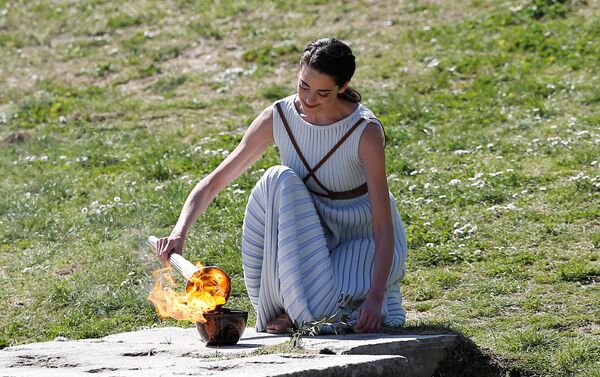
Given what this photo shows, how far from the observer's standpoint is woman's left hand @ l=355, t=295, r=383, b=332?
191 inches

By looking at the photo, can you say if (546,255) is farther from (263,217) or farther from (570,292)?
(263,217)

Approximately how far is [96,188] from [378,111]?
9.12 feet

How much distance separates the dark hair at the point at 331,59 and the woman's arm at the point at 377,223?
0.28 metres

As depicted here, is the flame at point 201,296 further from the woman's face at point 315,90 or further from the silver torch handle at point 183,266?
the woman's face at point 315,90

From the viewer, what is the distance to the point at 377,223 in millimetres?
5016

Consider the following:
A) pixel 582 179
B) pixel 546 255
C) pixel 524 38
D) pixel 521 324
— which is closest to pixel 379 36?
pixel 524 38

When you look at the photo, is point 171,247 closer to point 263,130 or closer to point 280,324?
point 280,324

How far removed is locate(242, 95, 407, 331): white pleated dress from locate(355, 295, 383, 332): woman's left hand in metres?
0.10

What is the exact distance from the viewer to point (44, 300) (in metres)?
6.79

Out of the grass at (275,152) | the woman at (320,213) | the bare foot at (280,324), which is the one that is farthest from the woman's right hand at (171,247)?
the grass at (275,152)

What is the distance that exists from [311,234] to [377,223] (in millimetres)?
311

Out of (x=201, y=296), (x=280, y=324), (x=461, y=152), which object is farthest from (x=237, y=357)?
(x=461, y=152)

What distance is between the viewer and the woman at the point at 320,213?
5.00 meters

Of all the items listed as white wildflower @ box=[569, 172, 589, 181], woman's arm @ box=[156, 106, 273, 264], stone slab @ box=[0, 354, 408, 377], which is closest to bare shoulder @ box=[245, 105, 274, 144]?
woman's arm @ box=[156, 106, 273, 264]
